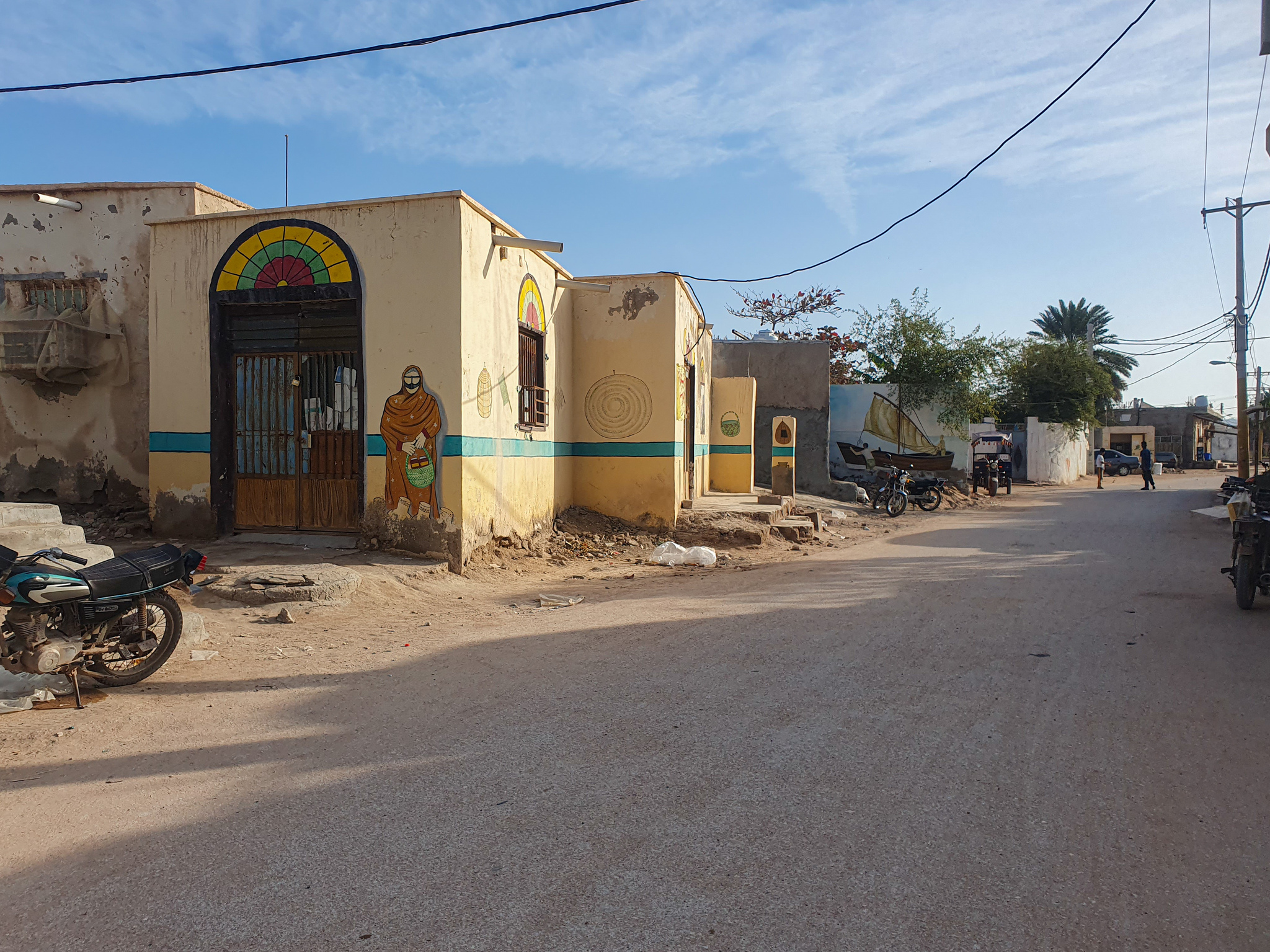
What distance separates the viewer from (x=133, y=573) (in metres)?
5.34

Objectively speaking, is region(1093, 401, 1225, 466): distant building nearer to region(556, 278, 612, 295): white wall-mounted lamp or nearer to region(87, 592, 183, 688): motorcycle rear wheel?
region(556, 278, 612, 295): white wall-mounted lamp

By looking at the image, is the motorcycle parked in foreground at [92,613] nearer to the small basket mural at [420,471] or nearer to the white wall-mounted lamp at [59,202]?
the small basket mural at [420,471]

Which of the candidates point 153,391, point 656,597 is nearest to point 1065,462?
point 656,597

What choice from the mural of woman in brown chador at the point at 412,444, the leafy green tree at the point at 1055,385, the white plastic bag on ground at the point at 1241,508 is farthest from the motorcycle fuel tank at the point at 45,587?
the leafy green tree at the point at 1055,385

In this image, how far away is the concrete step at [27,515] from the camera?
22.5 ft

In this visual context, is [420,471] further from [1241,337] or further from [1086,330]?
[1086,330]

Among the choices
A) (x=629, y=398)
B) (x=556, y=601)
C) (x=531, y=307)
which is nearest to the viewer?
(x=556, y=601)

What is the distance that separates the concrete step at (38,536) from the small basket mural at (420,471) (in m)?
3.32

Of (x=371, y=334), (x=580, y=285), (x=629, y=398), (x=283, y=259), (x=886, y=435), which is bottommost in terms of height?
(x=886, y=435)

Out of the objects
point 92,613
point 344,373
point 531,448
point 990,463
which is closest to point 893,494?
point 990,463

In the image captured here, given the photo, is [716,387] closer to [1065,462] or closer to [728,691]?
[728,691]

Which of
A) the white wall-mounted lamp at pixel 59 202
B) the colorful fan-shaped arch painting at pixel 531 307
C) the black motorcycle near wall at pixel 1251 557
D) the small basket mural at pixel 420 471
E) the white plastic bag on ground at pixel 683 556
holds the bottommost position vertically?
the white plastic bag on ground at pixel 683 556

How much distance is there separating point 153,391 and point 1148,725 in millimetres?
10500

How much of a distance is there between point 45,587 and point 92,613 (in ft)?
1.03
